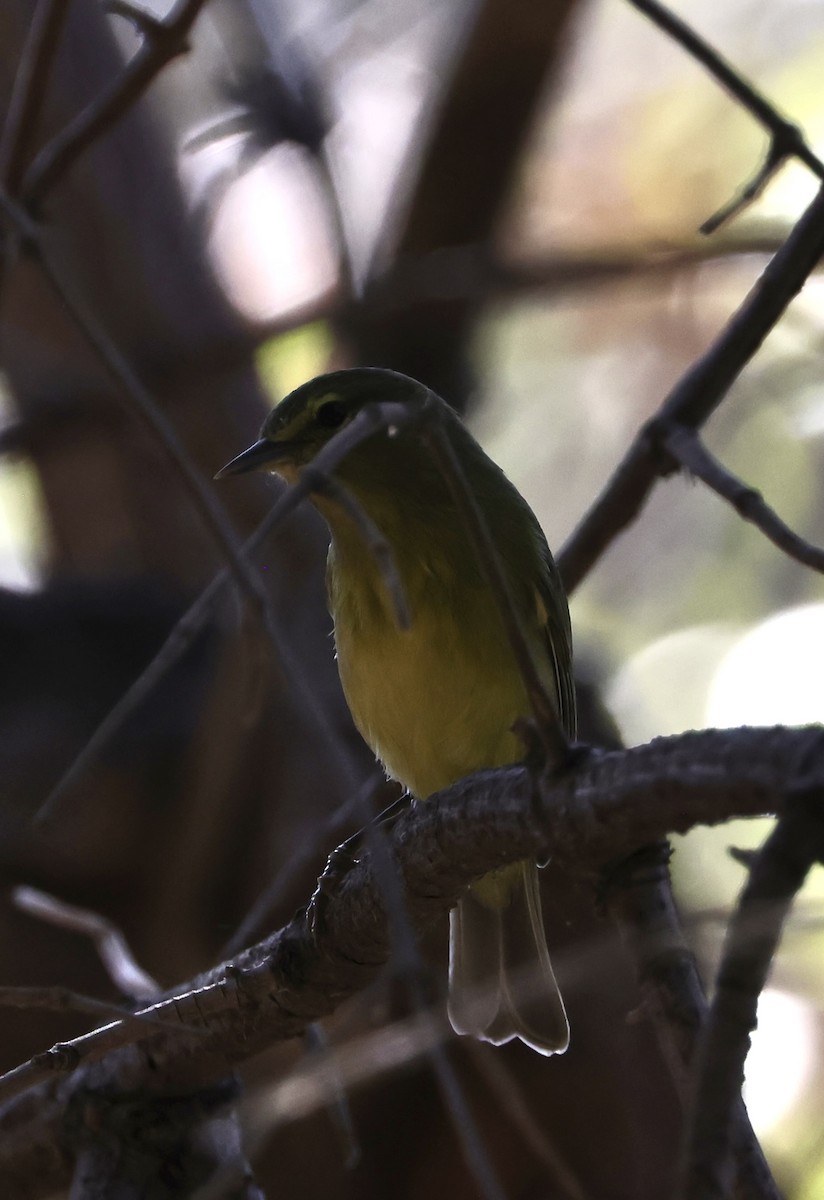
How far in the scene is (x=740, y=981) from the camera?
4.09 ft

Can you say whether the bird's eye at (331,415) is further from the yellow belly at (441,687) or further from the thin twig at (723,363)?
the thin twig at (723,363)

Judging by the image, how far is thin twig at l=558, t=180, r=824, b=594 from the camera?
2613 millimetres

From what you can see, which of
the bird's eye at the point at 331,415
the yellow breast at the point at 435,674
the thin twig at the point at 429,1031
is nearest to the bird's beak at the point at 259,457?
the bird's eye at the point at 331,415

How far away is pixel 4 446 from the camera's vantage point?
4754mm

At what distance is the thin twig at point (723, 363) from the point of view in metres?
2.61

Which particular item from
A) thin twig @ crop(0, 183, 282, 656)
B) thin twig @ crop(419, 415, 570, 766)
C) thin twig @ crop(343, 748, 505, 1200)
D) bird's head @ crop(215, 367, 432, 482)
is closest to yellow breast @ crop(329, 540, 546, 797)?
bird's head @ crop(215, 367, 432, 482)

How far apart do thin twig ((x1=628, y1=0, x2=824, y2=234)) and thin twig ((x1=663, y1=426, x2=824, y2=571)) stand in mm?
640

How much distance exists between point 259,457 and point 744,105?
1403 mm

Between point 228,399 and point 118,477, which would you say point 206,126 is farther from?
point 118,477

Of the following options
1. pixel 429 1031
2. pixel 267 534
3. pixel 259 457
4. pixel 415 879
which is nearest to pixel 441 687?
pixel 259 457

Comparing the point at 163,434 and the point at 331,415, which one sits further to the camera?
the point at 331,415

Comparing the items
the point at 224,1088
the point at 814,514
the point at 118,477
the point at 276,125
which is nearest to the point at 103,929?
the point at 224,1088

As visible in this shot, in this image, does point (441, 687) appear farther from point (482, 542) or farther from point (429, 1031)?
point (429, 1031)

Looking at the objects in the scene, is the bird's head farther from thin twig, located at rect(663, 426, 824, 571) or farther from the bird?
thin twig, located at rect(663, 426, 824, 571)
